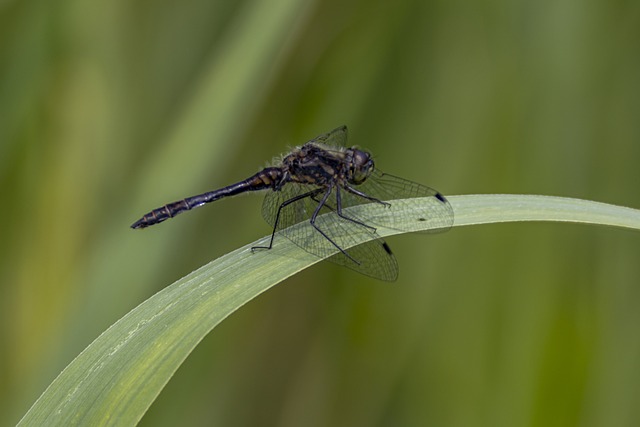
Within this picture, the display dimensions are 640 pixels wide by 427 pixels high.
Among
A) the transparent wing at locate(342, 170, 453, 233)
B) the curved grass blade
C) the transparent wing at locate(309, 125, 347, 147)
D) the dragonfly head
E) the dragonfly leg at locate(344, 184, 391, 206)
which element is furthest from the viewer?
the transparent wing at locate(309, 125, 347, 147)

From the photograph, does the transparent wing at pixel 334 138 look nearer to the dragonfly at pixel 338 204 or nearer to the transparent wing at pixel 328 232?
the dragonfly at pixel 338 204

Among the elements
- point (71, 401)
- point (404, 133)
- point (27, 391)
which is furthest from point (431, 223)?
point (27, 391)

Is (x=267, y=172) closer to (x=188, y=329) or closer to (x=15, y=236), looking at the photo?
(x=15, y=236)

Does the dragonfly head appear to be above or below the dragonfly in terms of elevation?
above

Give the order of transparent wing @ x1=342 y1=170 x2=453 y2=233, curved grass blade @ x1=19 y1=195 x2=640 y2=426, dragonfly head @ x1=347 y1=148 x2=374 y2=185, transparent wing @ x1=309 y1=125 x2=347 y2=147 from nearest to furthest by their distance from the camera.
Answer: curved grass blade @ x1=19 y1=195 x2=640 y2=426 < transparent wing @ x1=342 y1=170 x2=453 y2=233 < dragonfly head @ x1=347 y1=148 x2=374 y2=185 < transparent wing @ x1=309 y1=125 x2=347 y2=147

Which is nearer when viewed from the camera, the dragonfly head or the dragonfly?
the dragonfly

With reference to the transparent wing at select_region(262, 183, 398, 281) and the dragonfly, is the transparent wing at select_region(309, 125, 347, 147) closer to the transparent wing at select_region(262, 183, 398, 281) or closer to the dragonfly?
the dragonfly

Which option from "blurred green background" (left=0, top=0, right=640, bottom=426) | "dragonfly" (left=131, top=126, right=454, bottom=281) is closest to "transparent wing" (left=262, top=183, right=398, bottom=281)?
"dragonfly" (left=131, top=126, right=454, bottom=281)
